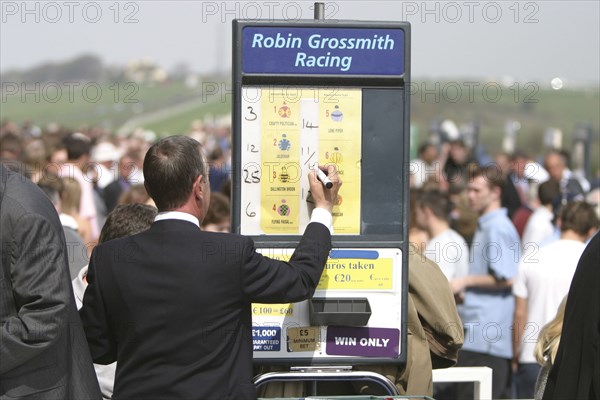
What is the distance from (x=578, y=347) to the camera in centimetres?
390

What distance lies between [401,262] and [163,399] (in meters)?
1.26

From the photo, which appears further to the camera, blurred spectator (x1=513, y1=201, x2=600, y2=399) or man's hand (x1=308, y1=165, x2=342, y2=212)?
blurred spectator (x1=513, y1=201, x2=600, y2=399)

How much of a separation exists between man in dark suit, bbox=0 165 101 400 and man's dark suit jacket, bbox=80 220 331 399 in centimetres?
22

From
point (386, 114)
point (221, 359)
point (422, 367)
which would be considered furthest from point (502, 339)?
point (221, 359)

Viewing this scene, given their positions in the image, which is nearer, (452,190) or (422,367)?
(422,367)

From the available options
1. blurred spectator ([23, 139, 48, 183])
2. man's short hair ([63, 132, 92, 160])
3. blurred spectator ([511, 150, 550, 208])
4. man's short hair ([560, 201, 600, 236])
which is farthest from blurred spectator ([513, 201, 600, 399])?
blurred spectator ([511, 150, 550, 208])

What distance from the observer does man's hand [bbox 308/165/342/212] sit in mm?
4477

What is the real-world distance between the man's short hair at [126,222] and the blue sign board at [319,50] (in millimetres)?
888

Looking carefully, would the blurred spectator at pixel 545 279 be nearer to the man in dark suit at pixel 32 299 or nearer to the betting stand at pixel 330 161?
the betting stand at pixel 330 161

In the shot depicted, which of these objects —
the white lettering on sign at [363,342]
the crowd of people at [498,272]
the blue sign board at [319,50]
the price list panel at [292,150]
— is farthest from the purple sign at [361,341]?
the crowd of people at [498,272]

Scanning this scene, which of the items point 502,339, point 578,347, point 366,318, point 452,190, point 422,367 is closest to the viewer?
point 578,347

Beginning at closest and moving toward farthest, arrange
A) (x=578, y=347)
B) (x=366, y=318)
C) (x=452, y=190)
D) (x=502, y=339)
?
(x=578, y=347) < (x=366, y=318) < (x=502, y=339) < (x=452, y=190)

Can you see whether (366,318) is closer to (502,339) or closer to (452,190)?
(502,339)

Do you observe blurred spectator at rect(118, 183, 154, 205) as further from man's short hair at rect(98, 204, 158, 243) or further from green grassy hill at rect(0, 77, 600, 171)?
green grassy hill at rect(0, 77, 600, 171)
